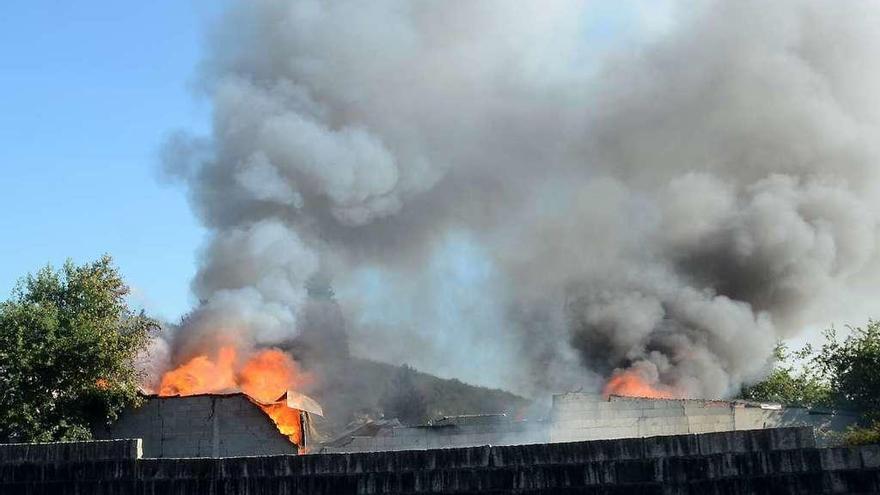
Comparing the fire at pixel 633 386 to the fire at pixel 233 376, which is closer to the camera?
the fire at pixel 233 376

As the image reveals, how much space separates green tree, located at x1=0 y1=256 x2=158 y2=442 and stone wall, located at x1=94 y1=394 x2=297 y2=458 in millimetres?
664

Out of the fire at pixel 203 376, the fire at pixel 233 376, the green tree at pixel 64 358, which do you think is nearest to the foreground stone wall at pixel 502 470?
the green tree at pixel 64 358

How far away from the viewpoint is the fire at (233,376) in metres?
27.6

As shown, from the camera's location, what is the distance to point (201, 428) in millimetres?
23031

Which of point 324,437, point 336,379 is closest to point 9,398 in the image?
point 324,437

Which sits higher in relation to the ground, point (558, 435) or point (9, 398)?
point (9, 398)

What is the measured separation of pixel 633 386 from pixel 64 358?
20.7 m

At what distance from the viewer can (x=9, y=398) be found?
851 inches

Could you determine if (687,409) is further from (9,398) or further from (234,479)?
(9,398)

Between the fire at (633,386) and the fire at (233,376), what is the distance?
12.3 m

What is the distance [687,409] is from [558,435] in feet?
13.3

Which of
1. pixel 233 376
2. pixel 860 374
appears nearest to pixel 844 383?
pixel 860 374

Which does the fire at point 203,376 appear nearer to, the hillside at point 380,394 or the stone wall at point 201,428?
the stone wall at point 201,428

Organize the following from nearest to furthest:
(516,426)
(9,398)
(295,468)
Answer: (295,468)
(9,398)
(516,426)
